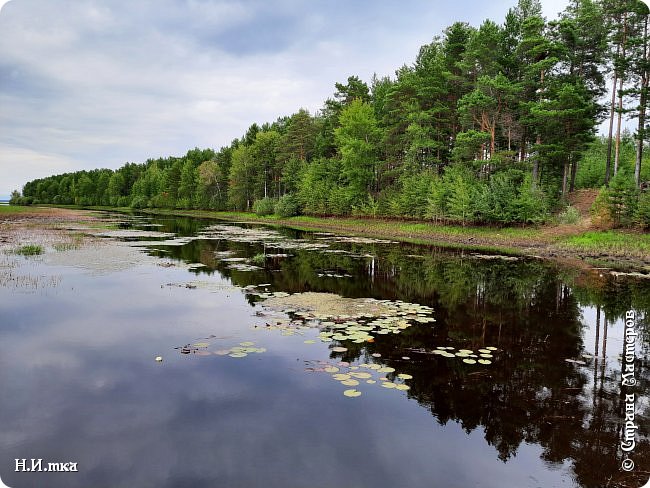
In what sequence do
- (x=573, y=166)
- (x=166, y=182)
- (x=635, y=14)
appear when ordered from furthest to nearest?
(x=166, y=182)
(x=573, y=166)
(x=635, y=14)

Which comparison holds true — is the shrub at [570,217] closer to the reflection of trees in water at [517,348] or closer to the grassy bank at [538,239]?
the grassy bank at [538,239]

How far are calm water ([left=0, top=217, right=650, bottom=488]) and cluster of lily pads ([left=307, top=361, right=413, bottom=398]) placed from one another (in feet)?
Answer: 0.36

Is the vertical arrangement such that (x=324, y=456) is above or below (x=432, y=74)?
below

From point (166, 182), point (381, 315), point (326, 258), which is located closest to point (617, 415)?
point (381, 315)

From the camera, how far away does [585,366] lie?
315 inches

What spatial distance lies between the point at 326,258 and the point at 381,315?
1127 centimetres

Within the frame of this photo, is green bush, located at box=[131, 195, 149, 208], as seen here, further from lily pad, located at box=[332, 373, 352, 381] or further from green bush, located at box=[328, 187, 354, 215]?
lily pad, located at box=[332, 373, 352, 381]

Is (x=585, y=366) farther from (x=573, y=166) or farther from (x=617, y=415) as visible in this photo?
(x=573, y=166)

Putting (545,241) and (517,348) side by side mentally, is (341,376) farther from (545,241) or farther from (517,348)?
(545,241)

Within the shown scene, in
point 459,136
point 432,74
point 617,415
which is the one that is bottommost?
point 617,415

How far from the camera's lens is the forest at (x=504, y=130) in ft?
98.7

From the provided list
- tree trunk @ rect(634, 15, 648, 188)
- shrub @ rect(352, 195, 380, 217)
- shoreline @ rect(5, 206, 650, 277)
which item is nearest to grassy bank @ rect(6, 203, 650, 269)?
shoreline @ rect(5, 206, 650, 277)

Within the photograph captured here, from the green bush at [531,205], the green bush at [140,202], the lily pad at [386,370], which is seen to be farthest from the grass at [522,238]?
the green bush at [140,202]

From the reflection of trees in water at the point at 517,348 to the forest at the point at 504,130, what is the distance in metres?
13.9
